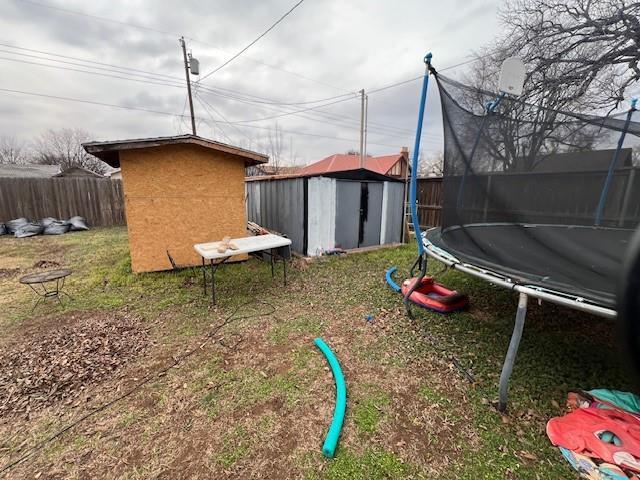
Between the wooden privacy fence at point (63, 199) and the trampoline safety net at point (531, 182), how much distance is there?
Result: 12473 millimetres

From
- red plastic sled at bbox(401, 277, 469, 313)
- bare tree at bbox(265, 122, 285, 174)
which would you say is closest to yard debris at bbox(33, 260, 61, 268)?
red plastic sled at bbox(401, 277, 469, 313)

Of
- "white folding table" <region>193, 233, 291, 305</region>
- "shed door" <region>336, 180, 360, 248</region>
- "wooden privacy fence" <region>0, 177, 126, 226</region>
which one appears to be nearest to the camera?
"white folding table" <region>193, 233, 291, 305</region>

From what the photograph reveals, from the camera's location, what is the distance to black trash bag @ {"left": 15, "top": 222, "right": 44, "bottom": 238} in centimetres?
820

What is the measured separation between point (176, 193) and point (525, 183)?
211 inches

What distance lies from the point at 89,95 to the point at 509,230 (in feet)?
62.4

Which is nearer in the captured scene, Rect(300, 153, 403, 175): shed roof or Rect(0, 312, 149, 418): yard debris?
Rect(0, 312, 149, 418): yard debris

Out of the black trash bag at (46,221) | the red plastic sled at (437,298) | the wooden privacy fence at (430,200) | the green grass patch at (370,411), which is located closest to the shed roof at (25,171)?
the black trash bag at (46,221)

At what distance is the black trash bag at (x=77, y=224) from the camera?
9.38 m

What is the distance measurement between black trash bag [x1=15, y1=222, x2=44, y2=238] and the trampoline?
38.1 feet

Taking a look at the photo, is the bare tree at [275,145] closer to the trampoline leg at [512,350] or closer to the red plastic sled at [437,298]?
the red plastic sled at [437,298]

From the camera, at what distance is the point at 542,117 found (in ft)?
9.73

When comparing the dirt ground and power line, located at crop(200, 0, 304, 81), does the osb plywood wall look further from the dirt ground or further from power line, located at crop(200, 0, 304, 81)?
power line, located at crop(200, 0, 304, 81)

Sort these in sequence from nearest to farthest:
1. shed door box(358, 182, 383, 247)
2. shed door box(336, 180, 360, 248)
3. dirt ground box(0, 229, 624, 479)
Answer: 1. dirt ground box(0, 229, 624, 479)
2. shed door box(336, 180, 360, 248)
3. shed door box(358, 182, 383, 247)

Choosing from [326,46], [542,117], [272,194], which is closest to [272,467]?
[542,117]
